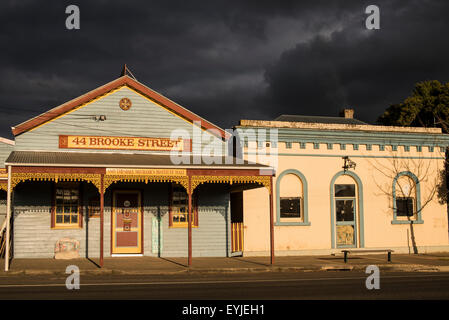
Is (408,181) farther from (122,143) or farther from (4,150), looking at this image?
(4,150)

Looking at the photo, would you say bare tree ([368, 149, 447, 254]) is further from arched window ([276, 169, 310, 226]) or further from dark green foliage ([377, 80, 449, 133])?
dark green foliage ([377, 80, 449, 133])

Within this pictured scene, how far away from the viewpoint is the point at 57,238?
1898 centimetres

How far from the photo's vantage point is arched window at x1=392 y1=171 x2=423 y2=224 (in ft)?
76.0

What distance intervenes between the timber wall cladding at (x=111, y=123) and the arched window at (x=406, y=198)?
31.7ft

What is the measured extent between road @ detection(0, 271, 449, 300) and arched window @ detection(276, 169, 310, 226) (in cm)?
535

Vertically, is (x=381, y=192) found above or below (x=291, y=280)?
above

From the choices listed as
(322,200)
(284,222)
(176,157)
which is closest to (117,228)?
(176,157)

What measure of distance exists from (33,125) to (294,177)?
33.9ft

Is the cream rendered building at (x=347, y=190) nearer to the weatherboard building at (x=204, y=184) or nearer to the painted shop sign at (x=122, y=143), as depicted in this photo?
the weatherboard building at (x=204, y=184)

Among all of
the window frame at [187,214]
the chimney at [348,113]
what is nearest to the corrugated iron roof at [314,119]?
the chimney at [348,113]

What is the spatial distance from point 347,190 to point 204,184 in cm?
630

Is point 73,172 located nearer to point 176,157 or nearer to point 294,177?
point 176,157

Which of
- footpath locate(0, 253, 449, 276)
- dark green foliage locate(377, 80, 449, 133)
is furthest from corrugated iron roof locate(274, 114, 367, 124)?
footpath locate(0, 253, 449, 276)

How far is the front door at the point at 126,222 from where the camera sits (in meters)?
19.7
